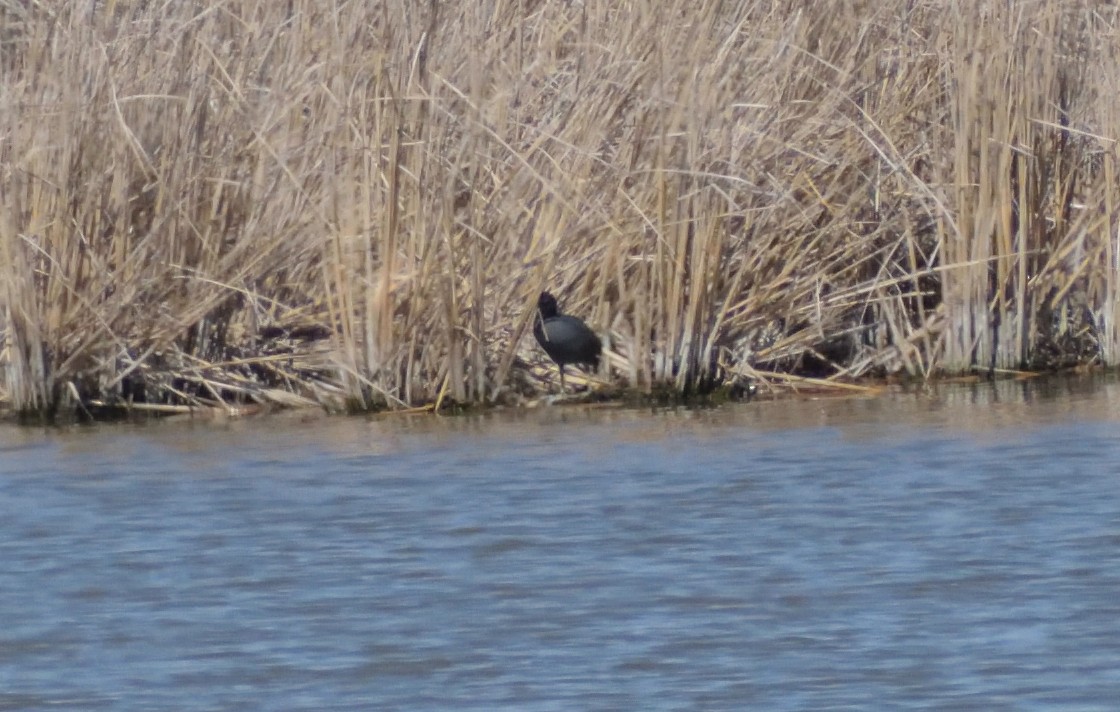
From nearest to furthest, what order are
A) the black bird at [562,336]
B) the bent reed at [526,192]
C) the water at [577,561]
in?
the water at [577,561], the bent reed at [526,192], the black bird at [562,336]

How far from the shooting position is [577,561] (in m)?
5.88

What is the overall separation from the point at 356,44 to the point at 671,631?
371 centimetres

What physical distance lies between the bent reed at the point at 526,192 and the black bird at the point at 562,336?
70 millimetres

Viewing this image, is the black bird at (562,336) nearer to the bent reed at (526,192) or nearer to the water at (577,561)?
the bent reed at (526,192)

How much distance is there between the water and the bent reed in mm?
367

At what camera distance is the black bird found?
8.33 meters

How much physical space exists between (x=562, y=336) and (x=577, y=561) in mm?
2530

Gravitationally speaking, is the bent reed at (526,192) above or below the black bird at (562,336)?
above

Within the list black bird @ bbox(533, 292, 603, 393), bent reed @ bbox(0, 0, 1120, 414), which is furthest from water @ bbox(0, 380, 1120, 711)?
bent reed @ bbox(0, 0, 1120, 414)

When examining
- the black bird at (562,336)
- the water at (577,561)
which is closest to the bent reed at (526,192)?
the black bird at (562,336)

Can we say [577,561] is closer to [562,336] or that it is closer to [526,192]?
[562,336]

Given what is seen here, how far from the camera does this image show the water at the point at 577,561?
4.71m

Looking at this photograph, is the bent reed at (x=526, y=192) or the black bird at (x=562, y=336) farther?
the black bird at (x=562, y=336)

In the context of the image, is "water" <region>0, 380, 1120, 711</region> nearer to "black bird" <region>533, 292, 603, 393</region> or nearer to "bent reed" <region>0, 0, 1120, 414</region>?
"black bird" <region>533, 292, 603, 393</region>
